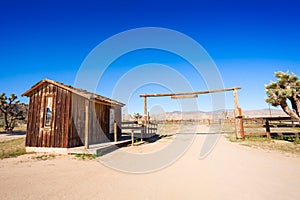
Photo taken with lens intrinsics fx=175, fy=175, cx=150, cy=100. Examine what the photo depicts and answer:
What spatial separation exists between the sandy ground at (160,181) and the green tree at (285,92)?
4.82m

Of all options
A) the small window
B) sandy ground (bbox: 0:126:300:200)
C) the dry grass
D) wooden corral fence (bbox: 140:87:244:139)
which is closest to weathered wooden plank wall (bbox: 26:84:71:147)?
the small window

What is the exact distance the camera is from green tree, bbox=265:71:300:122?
→ 33.0 ft

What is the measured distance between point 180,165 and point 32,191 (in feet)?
15.1

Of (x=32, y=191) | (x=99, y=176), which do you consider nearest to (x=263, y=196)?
(x=99, y=176)

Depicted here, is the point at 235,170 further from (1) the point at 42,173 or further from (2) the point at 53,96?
(2) the point at 53,96

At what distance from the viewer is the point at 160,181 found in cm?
476

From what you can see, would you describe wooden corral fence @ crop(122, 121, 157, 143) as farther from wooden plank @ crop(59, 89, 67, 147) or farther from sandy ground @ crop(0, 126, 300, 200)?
sandy ground @ crop(0, 126, 300, 200)

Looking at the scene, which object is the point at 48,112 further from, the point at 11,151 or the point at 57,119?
the point at 11,151

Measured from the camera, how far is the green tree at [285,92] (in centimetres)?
1005

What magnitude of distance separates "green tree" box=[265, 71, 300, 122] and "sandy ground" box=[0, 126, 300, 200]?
482 centimetres

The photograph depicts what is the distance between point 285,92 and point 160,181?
948 centimetres

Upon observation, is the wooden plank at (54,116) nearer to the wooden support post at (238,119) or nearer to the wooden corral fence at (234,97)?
the wooden corral fence at (234,97)

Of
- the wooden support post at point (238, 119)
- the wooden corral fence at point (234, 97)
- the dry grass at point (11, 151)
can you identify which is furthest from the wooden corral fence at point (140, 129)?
the wooden support post at point (238, 119)

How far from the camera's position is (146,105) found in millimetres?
16156
